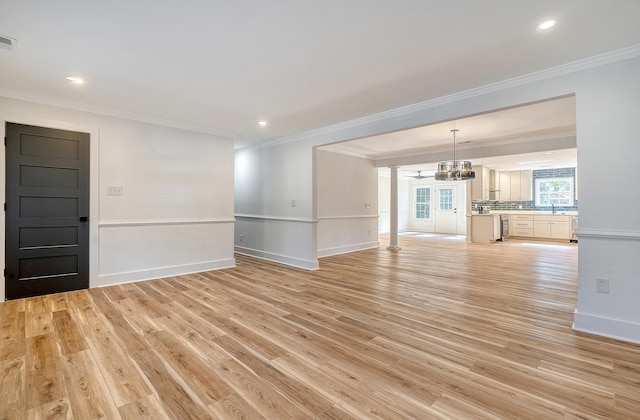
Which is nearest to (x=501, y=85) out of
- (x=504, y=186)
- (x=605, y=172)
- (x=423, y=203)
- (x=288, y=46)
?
(x=605, y=172)

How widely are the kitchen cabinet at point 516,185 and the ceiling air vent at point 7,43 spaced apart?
11822mm

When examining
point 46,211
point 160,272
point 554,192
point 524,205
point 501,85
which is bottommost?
point 160,272

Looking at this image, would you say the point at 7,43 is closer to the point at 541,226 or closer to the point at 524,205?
the point at 541,226

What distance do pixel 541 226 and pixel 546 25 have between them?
939 cm

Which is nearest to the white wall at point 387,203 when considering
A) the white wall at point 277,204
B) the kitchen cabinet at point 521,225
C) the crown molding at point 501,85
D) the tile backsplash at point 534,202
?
the tile backsplash at point 534,202

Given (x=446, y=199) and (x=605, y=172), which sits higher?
(x=446, y=199)

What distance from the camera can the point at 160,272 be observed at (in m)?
4.57

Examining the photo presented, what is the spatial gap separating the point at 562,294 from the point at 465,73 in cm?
302

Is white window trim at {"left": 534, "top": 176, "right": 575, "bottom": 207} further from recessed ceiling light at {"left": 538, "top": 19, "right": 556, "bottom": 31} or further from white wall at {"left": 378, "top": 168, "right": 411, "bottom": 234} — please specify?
recessed ceiling light at {"left": 538, "top": 19, "right": 556, "bottom": 31}

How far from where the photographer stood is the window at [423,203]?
41.0 ft

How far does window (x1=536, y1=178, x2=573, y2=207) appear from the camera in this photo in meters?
9.62

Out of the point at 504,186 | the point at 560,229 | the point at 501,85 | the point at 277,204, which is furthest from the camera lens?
the point at 504,186

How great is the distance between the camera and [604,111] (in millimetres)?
2551

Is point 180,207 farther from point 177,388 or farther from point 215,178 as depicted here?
point 177,388
